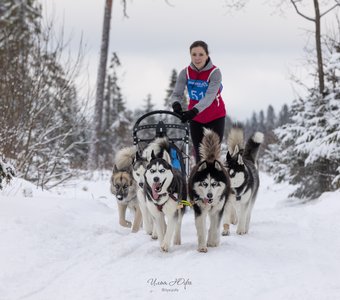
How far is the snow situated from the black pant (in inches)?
43.9

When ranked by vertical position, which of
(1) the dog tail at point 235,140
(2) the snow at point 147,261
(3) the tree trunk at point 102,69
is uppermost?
(3) the tree trunk at point 102,69

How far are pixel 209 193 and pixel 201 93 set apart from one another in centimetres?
166

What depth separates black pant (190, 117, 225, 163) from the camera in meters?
5.62

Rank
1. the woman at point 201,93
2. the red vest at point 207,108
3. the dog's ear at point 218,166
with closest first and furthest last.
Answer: the dog's ear at point 218,166, the woman at point 201,93, the red vest at point 207,108

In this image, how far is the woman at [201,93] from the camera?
16.8ft

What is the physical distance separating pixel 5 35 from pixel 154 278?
19.8 ft

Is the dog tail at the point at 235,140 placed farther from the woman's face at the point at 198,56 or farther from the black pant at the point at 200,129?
the woman's face at the point at 198,56

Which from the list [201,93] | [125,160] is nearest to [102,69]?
[125,160]

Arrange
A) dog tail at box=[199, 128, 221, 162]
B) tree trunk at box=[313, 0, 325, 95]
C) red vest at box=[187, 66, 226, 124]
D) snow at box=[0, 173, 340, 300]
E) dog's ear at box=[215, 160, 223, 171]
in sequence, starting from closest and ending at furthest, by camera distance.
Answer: snow at box=[0, 173, 340, 300] → dog's ear at box=[215, 160, 223, 171] → dog tail at box=[199, 128, 221, 162] → red vest at box=[187, 66, 226, 124] → tree trunk at box=[313, 0, 325, 95]

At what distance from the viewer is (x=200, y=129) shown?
5695mm

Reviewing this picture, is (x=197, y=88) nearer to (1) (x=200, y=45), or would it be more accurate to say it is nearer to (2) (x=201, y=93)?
(2) (x=201, y=93)

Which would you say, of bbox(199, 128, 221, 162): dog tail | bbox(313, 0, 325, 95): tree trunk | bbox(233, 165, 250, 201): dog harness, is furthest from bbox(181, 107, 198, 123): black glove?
bbox(313, 0, 325, 95): tree trunk

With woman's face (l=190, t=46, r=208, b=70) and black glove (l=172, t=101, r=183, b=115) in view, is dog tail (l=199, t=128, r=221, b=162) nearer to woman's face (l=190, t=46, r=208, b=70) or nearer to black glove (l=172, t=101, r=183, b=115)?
black glove (l=172, t=101, r=183, b=115)

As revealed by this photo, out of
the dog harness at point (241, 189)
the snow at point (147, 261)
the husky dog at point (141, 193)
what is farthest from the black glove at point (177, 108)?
the snow at point (147, 261)
